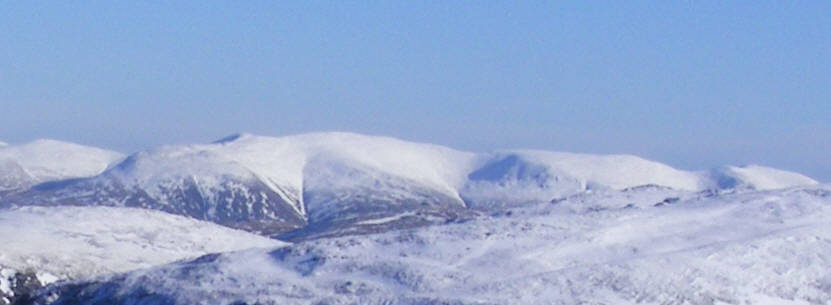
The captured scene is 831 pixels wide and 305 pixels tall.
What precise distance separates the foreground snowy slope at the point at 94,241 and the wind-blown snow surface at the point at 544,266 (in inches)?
634

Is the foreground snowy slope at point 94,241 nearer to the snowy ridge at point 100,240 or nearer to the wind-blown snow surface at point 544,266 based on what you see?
the snowy ridge at point 100,240

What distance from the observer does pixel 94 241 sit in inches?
5517

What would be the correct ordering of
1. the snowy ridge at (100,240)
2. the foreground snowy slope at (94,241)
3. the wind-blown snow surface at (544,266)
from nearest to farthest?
the wind-blown snow surface at (544,266) < the foreground snowy slope at (94,241) < the snowy ridge at (100,240)

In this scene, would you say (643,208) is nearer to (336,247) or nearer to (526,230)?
(526,230)

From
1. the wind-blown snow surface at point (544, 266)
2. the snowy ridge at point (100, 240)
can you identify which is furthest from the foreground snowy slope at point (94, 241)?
the wind-blown snow surface at point (544, 266)

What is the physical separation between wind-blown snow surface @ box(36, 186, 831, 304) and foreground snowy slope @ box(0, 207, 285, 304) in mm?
16096

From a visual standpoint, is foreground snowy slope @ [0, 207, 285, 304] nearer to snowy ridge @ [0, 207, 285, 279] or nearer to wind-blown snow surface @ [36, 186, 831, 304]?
snowy ridge @ [0, 207, 285, 279]

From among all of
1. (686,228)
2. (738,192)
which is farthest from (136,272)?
(738,192)

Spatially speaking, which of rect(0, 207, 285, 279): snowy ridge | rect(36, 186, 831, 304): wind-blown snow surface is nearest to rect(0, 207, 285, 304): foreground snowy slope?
rect(0, 207, 285, 279): snowy ridge

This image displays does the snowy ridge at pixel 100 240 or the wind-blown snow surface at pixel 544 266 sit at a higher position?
the wind-blown snow surface at pixel 544 266

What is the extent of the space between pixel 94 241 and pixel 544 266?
56.6 meters

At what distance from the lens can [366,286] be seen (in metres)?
93.1

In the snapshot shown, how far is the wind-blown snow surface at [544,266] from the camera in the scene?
90.8 m

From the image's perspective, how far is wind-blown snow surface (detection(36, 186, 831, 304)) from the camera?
90.8 m
